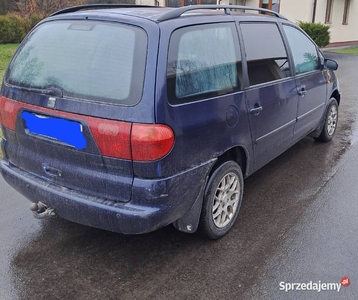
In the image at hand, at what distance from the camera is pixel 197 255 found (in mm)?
3076

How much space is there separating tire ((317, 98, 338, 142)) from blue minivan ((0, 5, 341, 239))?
2.27 m

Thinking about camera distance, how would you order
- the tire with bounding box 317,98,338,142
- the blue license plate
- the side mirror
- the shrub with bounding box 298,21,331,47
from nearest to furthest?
1. the blue license plate
2. the side mirror
3. the tire with bounding box 317,98,338,142
4. the shrub with bounding box 298,21,331,47

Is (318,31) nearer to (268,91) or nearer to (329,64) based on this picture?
(329,64)

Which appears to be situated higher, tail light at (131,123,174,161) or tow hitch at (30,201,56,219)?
tail light at (131,123,174,161)

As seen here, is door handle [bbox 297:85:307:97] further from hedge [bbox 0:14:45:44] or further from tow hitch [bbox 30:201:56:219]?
hedge [bbox 0:14:45:44]

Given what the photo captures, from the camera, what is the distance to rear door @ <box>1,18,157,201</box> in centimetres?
252

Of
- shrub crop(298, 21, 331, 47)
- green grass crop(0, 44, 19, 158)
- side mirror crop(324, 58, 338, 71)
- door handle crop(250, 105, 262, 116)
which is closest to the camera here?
door handle crop(250, 105, 262, 116)

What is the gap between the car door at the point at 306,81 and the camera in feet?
14.2

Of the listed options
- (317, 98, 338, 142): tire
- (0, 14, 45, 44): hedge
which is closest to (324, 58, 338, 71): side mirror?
(317, 98, 338, 142): tire

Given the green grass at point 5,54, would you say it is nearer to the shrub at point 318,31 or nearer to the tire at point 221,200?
the tire at point 221,200

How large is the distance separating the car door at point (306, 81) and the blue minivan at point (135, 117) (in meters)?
0.98

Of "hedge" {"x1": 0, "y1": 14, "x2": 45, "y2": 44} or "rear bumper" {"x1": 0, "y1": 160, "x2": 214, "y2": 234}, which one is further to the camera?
"hedge" {"x1": 0, "y1": 14, "x2": 45, "y2": 44}

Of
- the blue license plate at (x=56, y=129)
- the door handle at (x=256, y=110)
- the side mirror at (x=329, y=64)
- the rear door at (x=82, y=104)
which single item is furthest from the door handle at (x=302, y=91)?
the blue license plate at (x=56, y=129)

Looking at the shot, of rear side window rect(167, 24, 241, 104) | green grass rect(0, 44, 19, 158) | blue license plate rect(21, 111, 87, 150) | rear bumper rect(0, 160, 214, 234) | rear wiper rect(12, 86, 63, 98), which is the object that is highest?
rear side window rect(167, 24, 241, 104)
